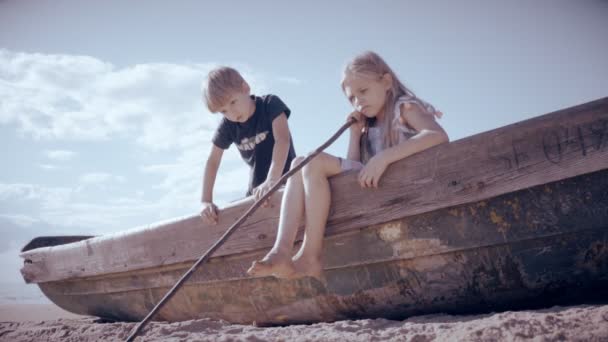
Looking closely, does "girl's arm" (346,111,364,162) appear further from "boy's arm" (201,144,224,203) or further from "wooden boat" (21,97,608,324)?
"boy's arm" (201,144,224,203)

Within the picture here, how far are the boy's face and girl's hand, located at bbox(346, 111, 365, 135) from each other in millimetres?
969

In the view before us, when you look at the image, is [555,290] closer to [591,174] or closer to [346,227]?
[591,174]

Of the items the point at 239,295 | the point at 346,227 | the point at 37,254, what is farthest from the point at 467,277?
the point at 37,254

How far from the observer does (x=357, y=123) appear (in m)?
2.41

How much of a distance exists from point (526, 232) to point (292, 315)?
1.20 m

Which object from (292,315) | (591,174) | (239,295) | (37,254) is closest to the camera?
(591,174)

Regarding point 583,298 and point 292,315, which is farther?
point 292,315

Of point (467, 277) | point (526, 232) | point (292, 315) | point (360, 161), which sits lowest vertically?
point (292, 315)

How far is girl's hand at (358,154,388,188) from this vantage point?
176 cm

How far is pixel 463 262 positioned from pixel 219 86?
6.58ft

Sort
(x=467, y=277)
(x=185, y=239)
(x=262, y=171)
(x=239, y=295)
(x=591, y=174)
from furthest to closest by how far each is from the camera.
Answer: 1. (x=262, y=171)
2. (x=185, y=239)
3. (x=239, y=295)
4. (x=467, y=277)
5. (x=591, y=174)

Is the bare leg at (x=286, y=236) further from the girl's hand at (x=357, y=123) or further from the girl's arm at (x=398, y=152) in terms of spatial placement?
the girl's hand at (x=357, y=123)

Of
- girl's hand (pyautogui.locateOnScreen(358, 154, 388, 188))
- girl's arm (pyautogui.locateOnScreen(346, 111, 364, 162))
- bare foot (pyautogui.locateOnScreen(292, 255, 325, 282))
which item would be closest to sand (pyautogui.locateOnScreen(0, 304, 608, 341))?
bare foot (pyautogui.locateOnScreen(292, 255, 325, 282))

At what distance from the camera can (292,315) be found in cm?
218
